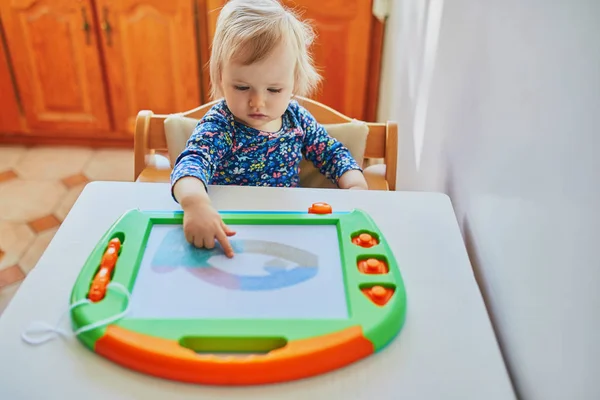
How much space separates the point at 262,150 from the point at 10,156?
156 cm

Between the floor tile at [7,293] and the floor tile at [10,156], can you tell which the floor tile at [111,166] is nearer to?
the floor tile at [10,156]

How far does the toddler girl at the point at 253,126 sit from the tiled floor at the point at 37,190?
0.87 metres

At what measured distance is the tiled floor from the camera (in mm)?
1613

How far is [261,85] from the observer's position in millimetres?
847

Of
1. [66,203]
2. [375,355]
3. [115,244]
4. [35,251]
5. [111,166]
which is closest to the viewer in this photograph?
[375,355]

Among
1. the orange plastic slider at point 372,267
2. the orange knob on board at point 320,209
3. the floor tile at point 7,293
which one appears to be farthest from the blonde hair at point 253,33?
the floor tile at point 7,293

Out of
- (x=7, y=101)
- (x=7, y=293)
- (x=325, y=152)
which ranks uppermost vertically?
(x=325, y=152)

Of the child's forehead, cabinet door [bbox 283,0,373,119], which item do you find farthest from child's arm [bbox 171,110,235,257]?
cabinet door [bbox 283,0,373,119]

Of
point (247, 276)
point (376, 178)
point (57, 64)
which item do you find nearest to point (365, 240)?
point (247, 276)

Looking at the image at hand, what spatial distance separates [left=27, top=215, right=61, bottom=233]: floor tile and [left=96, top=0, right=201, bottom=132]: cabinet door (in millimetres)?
517

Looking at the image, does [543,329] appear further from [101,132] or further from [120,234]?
[101,132]

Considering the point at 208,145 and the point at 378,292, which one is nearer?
the point at 378,292

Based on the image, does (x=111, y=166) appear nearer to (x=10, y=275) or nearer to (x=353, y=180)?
(x=10, y=275)

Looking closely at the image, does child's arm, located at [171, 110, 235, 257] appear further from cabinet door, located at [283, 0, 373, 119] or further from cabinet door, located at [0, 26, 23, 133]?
cabinet door, located at [0, 26, 23, 133]
